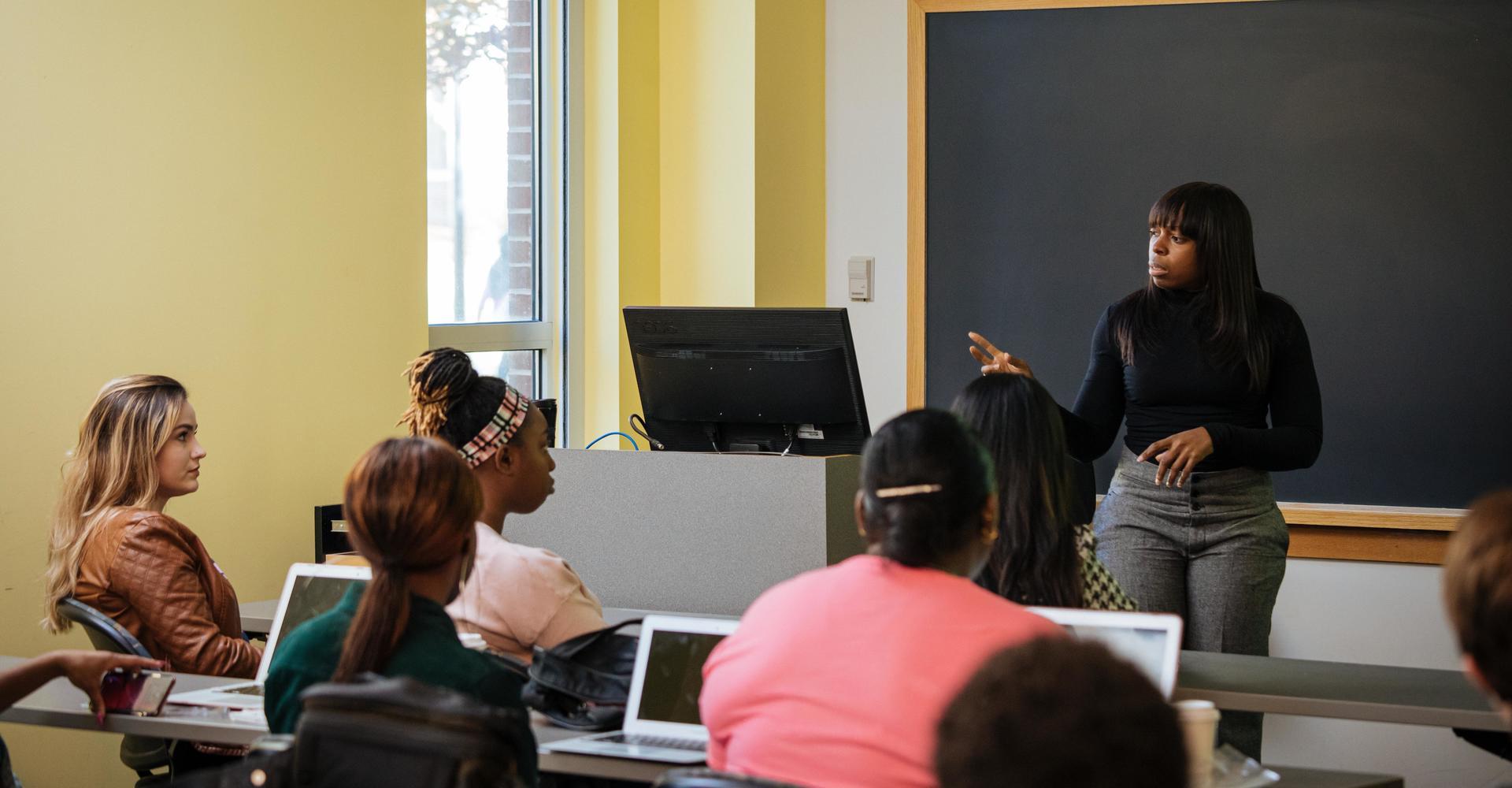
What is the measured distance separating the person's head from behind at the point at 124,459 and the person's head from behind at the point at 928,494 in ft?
→ 4.74

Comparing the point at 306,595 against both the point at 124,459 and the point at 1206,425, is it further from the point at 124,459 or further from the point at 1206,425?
the point at 1206,425

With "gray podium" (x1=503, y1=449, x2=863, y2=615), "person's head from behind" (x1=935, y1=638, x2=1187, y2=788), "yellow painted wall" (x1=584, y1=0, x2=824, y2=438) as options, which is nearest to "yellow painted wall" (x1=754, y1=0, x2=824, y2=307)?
"yellow painted wall" (x1=584, y1=0, x2=824, y2=438)

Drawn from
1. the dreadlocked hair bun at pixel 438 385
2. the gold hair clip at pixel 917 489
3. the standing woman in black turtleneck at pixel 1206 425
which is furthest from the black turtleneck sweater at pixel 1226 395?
the gold hair clip at pixel 917 489

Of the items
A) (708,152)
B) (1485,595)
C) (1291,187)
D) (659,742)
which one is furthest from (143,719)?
(1291,187)

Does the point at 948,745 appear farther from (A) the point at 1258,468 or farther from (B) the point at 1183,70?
(B) the point at 1183,70

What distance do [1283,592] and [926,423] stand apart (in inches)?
111

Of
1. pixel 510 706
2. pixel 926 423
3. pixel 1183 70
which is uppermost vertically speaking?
pixel 1183 70

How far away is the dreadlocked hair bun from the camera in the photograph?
91.0 inches

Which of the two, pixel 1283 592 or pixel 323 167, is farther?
pixel 1283 592

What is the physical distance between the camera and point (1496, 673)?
1.17 meters

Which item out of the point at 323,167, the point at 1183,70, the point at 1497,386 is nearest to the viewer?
the point at 323,167

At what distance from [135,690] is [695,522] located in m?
1.08

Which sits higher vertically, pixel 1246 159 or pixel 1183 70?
pixel 1183 70

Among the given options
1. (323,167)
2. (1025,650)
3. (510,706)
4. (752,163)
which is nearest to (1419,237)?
(752,163)
